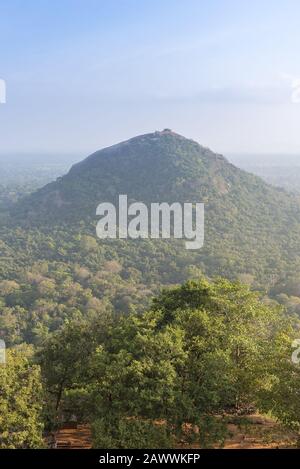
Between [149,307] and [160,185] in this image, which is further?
[160,185]

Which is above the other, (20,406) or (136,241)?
(20,406)

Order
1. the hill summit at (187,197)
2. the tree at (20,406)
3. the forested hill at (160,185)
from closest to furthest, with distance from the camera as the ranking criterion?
the tree at (20,406) → the hill summit at (187,197) → the forested hill at (160,185)

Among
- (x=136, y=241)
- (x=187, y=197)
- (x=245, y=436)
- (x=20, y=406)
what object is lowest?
(x=245, y=436)

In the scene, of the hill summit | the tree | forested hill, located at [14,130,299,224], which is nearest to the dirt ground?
the tree

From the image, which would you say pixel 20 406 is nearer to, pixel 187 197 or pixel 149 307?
pixel 149 307

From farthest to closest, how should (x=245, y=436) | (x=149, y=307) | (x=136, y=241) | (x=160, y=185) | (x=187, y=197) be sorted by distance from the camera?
(x=160, y=185) → (x=187, y=197) → (x=136, y=241) → (x=149, y=307) → (x=245, y=436)

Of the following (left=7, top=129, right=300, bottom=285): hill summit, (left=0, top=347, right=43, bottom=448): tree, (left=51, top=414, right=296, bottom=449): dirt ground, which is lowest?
(left=51, top=414, right=296, bottom=449): dirt ground

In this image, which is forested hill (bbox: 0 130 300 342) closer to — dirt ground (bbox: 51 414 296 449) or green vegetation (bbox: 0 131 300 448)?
green vegetation (bbox: 0 131 300 448)

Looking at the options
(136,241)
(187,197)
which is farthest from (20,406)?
(187,197)

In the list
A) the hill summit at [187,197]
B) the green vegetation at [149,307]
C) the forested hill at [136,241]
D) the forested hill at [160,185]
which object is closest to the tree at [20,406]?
the green vegetation at [149,307]

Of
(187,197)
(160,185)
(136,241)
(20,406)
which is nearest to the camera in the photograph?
(20,406)

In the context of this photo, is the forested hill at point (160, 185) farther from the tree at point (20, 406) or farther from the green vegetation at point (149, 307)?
the tree at point (20, 406)

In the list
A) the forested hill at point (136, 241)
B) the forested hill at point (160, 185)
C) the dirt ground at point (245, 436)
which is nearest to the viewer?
the dirt ground at point (245, 436)

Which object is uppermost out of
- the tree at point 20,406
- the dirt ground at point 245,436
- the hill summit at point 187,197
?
the hill summit at point 187,197
